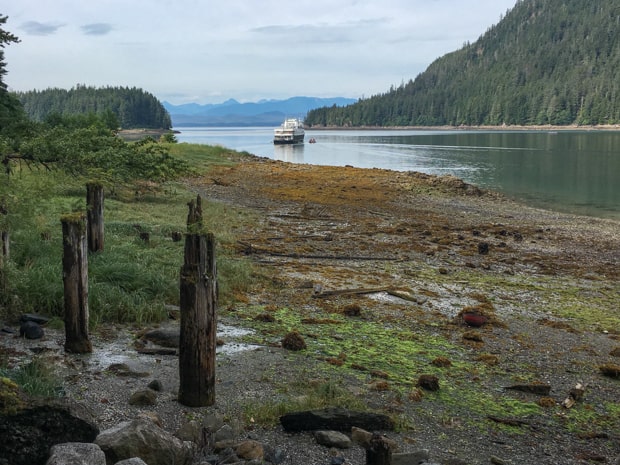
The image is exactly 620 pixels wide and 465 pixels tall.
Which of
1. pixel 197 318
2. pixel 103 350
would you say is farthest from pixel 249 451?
pixel 103 350

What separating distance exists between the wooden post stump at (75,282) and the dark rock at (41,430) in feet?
10.3

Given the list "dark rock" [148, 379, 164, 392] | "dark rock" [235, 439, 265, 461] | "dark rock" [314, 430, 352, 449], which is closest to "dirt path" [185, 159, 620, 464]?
"dark rock" [314, 430, 352, 449]

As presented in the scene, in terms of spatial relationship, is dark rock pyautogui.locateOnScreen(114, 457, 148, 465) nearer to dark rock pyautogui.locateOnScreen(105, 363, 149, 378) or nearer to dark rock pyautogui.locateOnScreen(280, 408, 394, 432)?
dark rock pyautogui.locateOnScreen(280, 408, 394, 432)

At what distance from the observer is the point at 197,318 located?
7.35m

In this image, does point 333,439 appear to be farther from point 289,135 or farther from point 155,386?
point 289,135

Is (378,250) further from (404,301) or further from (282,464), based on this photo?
(282,464)

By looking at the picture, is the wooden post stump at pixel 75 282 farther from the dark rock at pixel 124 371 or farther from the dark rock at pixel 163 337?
the dark rock at pixel 163 337

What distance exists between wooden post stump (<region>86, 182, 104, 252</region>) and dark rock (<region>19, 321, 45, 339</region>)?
12.6 feet

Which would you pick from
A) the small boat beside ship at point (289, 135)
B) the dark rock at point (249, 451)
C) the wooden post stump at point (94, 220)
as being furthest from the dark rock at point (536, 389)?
the small boat beside ship at point (289, 135)

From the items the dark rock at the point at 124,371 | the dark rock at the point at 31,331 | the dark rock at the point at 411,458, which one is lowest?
the dark rock at the point at 411,458

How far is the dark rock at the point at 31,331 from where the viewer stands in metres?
9.11

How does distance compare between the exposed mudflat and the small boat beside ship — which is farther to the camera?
the small boat beside ship

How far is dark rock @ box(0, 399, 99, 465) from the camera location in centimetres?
496

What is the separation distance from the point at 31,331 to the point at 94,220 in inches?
165
